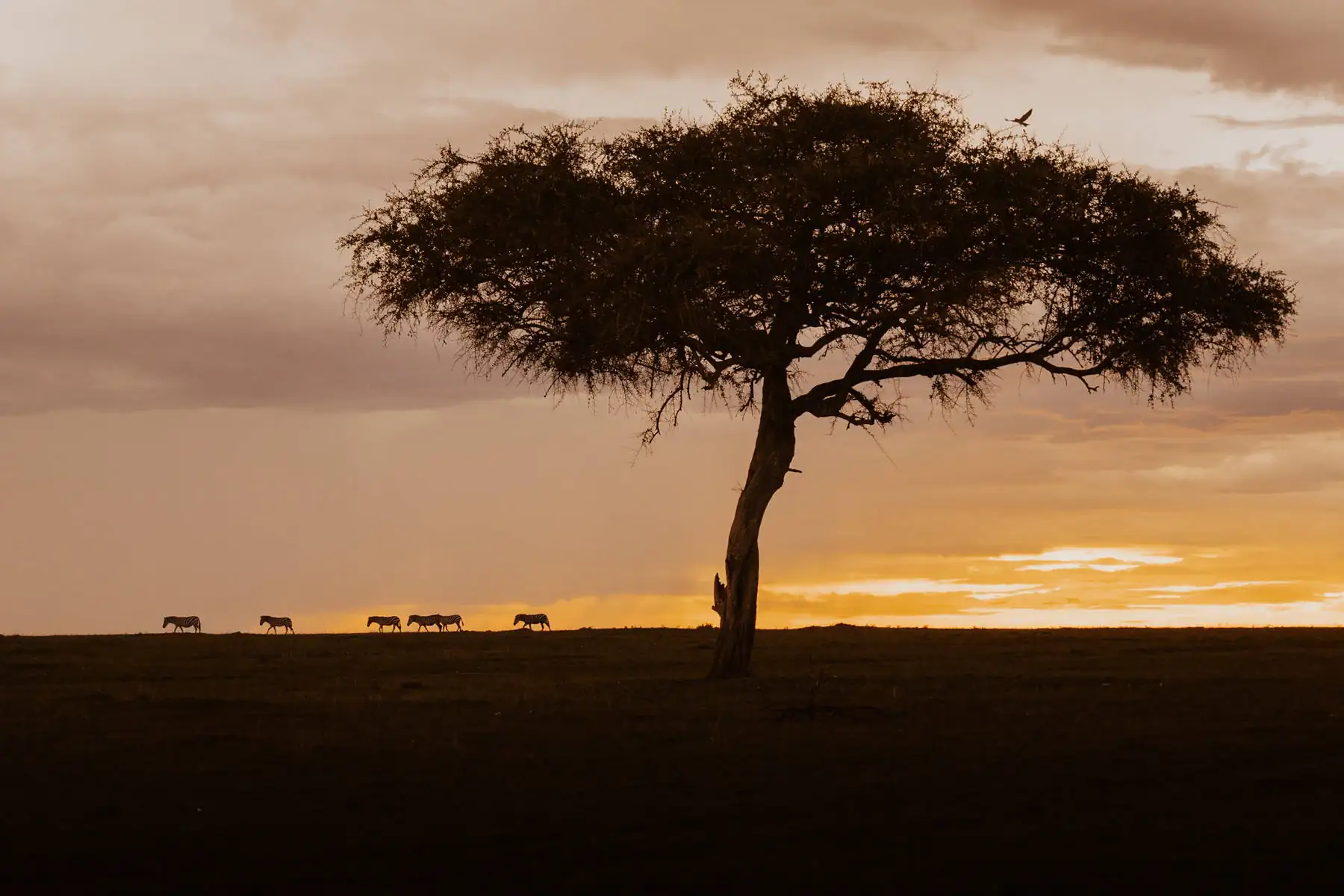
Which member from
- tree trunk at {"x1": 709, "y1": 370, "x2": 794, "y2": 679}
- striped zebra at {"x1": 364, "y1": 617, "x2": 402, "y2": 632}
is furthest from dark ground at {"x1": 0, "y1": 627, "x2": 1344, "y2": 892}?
striped zebra at {"x1": 364, "y1": 617, "x2": 402, "y2": 632}

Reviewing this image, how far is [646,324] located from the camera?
3572 centimetres

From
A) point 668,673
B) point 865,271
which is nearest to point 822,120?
point 865,271

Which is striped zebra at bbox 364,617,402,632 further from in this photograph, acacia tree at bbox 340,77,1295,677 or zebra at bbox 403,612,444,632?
acacia tree at bbox 340,77,1295,677

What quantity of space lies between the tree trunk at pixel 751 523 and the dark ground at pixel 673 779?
1100mm

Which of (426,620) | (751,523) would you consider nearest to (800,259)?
(751,523)

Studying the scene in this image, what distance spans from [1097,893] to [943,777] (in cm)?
679

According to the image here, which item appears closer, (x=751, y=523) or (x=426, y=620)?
(x=751, y=523)

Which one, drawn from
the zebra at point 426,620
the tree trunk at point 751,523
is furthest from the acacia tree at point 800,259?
the zebra at point 426,620

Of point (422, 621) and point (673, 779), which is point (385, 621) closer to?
point (422, 621)

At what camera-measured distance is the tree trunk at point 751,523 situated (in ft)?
120

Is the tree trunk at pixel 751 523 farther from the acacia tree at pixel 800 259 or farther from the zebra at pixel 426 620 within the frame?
the zebra at pixel 426 620

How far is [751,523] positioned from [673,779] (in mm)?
16534

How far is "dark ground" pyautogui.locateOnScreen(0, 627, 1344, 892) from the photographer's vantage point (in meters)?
14.8

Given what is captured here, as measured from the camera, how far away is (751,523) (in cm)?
3650
